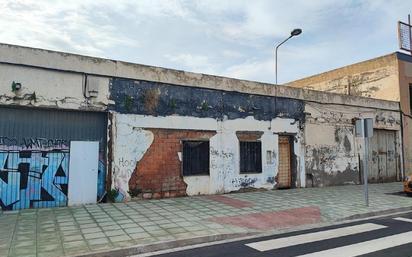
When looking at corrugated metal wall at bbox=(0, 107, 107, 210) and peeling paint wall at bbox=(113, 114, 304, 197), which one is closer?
corrugated metal wall at bbox=(0, 107, 107, 210)

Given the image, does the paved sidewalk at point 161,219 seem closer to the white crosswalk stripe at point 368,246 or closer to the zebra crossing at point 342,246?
the zebra crossing at point 342,246

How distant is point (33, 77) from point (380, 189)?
13.7 m

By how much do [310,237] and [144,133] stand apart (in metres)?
6.25

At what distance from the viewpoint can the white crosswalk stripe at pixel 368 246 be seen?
584 cm

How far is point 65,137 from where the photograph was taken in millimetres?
10211

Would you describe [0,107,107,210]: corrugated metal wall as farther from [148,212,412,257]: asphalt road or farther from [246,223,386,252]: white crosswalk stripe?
[246,223,386,252]: white crosswalk stripe

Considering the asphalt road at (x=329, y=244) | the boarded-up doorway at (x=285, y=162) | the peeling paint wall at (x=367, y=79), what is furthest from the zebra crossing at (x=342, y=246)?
the peeling paint wall at (x=367, y=79)

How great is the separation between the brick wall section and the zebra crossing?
211 inches

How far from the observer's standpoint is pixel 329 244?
21.3 feet

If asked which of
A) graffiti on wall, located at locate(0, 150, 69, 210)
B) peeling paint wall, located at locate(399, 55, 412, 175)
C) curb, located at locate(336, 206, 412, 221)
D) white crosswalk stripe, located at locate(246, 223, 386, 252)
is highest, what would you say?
peeling paint wall, located at locate(399, 55, 412, 175)

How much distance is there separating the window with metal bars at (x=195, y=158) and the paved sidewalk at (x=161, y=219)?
1.03m

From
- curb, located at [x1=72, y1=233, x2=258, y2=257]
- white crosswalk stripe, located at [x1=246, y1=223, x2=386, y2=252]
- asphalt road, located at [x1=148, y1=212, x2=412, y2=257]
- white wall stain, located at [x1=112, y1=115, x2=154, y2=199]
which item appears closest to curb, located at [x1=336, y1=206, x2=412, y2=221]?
white crosswalk stripe, located at [x1=246, y1=223, x2=386, y2=252]

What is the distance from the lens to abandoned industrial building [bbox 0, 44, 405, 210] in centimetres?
961

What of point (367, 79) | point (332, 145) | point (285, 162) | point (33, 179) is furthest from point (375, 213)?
point (367, 79)
